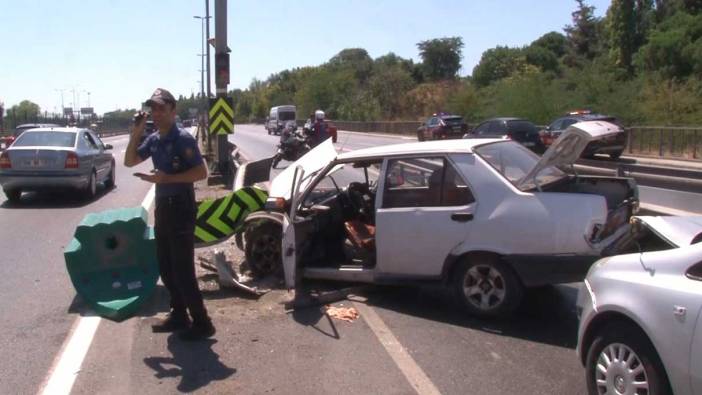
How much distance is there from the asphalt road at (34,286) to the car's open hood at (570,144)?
13.8ft

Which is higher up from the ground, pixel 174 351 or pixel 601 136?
pixel 601 136

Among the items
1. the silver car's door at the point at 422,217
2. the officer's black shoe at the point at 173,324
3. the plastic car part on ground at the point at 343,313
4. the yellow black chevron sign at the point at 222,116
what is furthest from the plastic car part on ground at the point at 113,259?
the yellow black chevron sign at the point at 222,116

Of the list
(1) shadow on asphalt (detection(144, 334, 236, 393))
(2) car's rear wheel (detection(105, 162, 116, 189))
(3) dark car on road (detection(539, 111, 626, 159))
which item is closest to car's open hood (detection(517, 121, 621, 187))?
(1) shadow on asphalt (detection(144, 334, 236, 393))

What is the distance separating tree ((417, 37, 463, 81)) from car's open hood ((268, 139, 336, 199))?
10578cm

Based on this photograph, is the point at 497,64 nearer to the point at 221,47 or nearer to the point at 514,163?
the point at 221,47

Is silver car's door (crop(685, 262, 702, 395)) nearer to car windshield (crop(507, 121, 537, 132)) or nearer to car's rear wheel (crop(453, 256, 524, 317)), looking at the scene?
car's rear wheel (crop(453, 256, 524, 317))

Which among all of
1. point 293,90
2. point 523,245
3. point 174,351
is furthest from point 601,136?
point 293,90

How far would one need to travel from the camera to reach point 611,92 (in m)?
47.0

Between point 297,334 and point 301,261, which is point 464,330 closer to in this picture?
point 297,334

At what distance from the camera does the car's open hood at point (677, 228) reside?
4318mm

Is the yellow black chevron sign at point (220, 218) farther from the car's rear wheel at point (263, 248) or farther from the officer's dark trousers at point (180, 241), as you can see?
the officer's dark trousers at point (180, 241)

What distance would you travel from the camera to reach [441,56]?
377 ft

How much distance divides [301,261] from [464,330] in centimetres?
197

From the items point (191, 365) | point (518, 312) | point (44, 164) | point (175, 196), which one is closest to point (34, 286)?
point (175, 196)
